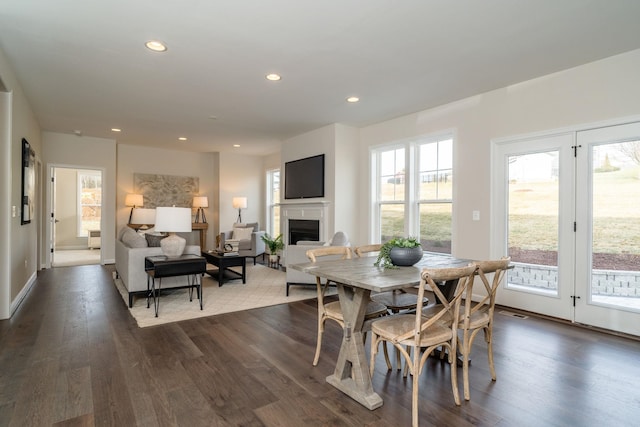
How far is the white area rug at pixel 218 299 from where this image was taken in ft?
12.3

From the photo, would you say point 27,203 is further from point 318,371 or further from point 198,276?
point 318,371

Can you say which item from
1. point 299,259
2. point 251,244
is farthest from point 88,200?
point 299,259

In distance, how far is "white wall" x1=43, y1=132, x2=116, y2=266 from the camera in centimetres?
671

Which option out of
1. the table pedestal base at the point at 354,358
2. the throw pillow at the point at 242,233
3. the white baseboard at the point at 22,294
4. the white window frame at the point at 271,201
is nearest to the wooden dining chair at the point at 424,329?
the table pedestal base at the point at 354,358

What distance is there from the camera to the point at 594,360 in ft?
8.76

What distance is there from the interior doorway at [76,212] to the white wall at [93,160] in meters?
2.06

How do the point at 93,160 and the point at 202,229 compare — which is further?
the point at 202,229

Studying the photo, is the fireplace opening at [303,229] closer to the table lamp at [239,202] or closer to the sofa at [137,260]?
the table lamp at [239,202]

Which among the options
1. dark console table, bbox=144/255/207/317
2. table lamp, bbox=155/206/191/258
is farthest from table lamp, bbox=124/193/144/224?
table lamp, bbox=155/206/191/258

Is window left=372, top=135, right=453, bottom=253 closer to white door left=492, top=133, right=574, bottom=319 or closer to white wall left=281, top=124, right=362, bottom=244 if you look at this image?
white wall left=281, top=124, right=362, bottom=244

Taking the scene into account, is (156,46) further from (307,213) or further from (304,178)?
(307,213)

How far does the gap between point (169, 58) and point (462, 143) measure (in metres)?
3.65

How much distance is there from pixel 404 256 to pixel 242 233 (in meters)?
5.65

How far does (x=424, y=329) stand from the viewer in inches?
75.1
